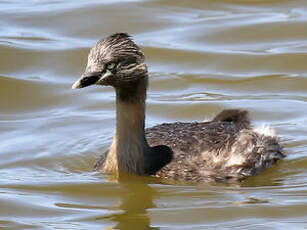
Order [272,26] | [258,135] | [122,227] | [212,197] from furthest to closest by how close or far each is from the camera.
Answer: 1. [272,26]
2. [258,135]
3. [212,197]
4. [122,227]

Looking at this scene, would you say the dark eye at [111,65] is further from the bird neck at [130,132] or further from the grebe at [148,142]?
the bird neck at [130,132]

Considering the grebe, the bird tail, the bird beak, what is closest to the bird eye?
the grebe

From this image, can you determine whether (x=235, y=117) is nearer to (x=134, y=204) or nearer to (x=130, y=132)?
(x=130, y=132)

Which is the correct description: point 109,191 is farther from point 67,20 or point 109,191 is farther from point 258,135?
point 67,20

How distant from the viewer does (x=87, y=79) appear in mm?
10195

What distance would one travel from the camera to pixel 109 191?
35.2 ft

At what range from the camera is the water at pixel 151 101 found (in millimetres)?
10047

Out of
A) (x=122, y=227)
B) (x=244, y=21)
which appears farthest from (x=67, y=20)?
(x=122, y=227)

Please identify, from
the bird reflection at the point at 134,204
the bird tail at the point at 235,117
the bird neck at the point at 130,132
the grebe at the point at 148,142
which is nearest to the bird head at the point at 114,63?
the grebe at the point at 148,142

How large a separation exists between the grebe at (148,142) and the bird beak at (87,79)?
0.09 feet

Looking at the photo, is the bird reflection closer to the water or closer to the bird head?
the water

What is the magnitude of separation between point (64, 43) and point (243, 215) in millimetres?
7402

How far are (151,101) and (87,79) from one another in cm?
391

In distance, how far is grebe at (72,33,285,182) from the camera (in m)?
10.5
